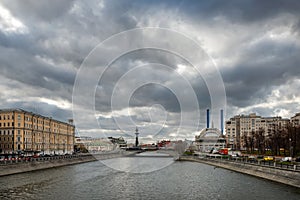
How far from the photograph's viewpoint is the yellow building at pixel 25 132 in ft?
381

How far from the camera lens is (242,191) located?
45.8m

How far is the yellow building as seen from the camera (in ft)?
381

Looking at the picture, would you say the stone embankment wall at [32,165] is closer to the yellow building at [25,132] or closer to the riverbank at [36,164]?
the riverbank at [36,164]

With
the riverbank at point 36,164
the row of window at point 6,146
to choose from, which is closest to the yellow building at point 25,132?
the row of window at point 6,146

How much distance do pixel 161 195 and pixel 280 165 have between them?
22.4 m

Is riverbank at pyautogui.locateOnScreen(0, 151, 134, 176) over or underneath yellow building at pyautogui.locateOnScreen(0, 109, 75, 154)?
underneath

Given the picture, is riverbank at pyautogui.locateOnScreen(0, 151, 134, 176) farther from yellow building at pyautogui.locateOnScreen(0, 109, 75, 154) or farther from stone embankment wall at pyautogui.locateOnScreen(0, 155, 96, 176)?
yellow building at pyautogui.locateOnScreen(0, 109, 75, 154)

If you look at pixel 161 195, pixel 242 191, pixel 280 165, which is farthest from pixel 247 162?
pixel 161 195

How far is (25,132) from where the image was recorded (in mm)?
119750

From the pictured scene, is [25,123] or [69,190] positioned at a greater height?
[25,123]

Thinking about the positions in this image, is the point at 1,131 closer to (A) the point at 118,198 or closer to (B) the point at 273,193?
(A) the point at 118,198

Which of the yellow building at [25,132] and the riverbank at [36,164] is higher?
the yellow building at [25,132]

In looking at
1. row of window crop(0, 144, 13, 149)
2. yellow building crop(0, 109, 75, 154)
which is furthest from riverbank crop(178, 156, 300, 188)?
row of window crop(0, 144, 13, 149)

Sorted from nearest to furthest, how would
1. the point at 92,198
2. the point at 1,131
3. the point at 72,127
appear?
1. the point at 92,198
2. the point at 1,131
3. the point at 72,127
